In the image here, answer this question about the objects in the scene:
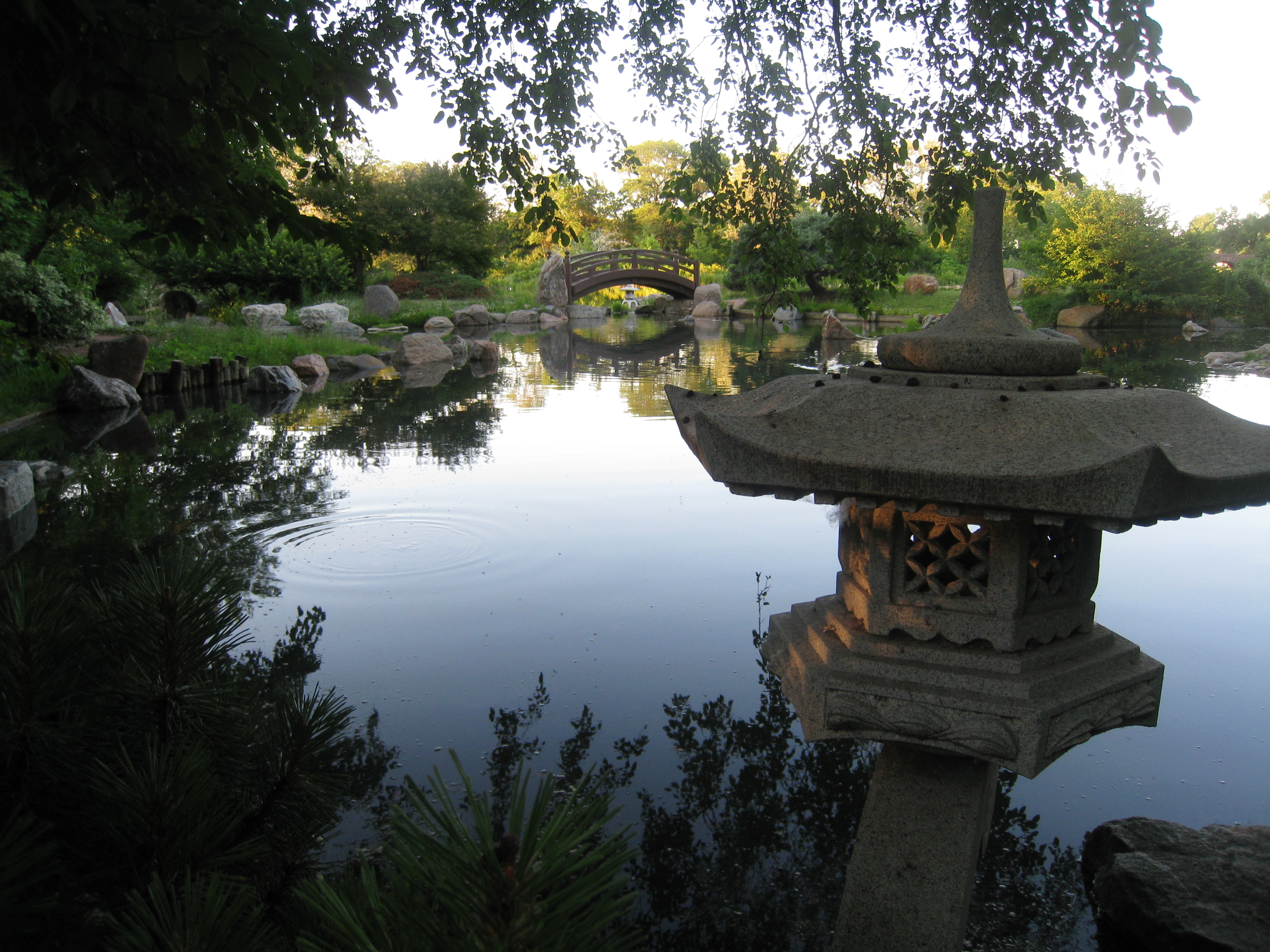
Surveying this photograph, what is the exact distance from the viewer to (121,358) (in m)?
12.5

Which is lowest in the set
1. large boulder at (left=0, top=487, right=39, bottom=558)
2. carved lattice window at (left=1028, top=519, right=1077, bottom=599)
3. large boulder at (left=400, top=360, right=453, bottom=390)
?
large boulder at (left=400, top=360, right=453, bottom=390)

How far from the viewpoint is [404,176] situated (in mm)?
35688

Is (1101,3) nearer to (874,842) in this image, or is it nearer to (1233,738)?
(1233,738)

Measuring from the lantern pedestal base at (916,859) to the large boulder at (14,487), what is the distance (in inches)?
241

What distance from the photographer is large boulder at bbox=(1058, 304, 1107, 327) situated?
85.0ft

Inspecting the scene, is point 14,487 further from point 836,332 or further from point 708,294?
point 708,294

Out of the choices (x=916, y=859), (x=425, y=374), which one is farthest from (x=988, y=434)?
(x=425, y=374)

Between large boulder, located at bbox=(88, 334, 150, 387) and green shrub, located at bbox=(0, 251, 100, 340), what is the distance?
81cm

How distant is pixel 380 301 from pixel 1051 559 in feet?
93.3

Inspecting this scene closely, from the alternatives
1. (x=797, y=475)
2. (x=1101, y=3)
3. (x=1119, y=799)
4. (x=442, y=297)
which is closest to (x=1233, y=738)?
(x=1119, y=799)

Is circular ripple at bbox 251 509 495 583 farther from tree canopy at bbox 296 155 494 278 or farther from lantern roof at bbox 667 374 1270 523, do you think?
tree canopy at bbox 296 155 494 278

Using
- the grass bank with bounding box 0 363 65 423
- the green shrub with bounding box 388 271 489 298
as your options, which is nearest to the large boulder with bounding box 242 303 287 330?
the grass bank with bounding box 0 363 65 423

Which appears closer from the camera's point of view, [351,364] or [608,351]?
[351,364]

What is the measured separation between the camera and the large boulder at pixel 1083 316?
25.9 meters
